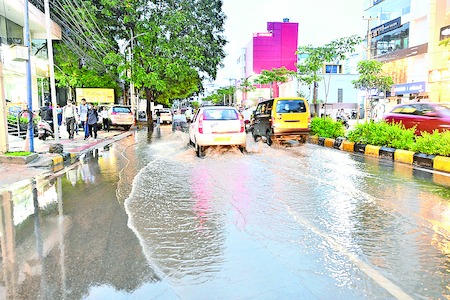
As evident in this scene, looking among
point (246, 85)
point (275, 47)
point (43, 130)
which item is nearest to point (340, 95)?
point (246, 85)

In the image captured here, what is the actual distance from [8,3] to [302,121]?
15208 millimetres

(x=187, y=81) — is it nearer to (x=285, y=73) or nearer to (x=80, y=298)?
(x=285, y=73)

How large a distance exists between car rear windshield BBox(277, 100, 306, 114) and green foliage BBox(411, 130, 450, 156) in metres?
5.33

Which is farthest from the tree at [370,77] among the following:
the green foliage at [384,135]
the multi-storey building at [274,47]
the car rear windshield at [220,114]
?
the multi-storey building at [274,47]

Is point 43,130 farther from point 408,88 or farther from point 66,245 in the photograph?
point 408,88

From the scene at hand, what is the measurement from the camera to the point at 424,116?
1381 cm

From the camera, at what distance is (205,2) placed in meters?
35.5

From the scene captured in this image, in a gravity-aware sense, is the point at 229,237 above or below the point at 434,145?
below

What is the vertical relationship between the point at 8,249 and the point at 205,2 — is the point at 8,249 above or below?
below

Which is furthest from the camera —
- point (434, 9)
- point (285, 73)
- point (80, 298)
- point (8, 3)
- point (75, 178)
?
point (285, 73)

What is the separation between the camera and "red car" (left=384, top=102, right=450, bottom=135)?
13070 millimetres

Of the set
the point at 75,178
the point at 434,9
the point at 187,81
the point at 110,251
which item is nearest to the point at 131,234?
the point at 110,251

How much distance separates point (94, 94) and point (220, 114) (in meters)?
28.3

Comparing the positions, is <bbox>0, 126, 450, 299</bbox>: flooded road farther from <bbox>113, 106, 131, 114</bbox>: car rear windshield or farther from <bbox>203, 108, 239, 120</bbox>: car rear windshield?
<bbox>113, 106, 131, 114</bbox>: car rear windshield
